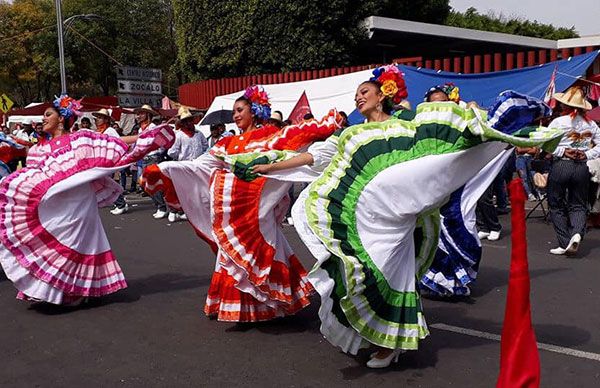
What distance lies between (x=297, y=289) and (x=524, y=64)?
1029 cm

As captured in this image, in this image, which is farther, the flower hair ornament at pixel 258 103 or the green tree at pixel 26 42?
the green tree at pixel 26 42

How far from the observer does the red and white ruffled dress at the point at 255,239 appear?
16.2ft

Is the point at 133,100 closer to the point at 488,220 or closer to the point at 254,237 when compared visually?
the point at 488,220

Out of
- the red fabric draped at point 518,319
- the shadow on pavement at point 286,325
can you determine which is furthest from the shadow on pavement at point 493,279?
the red fabric draped at point 518,319

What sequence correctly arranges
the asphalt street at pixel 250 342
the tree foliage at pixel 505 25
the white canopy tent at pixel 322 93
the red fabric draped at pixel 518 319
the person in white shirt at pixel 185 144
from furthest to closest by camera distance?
the tree foliage at pixel 505 25 → the white canopy tent at pixel 322 93 → the person in white shirt at pixel 185 144 → the asphalt street at pixel 250 342 → the red fabric draped at pixel 518 319

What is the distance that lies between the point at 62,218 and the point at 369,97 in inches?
116

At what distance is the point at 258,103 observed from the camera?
18.2 ft

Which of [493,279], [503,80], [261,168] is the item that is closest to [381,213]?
[261,168]

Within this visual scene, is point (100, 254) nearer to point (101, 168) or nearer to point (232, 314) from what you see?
point (101, 168)

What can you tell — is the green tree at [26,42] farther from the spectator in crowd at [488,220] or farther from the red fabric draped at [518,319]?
the red fabric draped at [518,319]

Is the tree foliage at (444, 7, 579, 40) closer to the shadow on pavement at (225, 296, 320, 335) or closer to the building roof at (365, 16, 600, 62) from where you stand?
the building roof at (365, 16, 600, 62)

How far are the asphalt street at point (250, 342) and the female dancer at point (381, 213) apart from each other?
15.7 inches

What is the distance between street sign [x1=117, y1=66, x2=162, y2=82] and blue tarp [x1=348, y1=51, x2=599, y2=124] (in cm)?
808

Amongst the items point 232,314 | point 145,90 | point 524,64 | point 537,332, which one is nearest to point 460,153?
point 537,332
